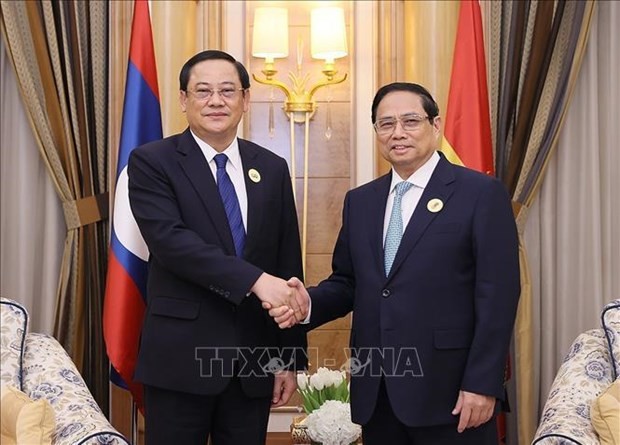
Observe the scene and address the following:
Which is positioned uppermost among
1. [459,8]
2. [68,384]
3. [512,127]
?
[459,8]

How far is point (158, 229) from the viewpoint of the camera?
252cm

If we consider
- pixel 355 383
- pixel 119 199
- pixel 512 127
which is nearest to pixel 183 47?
pixel 119 199

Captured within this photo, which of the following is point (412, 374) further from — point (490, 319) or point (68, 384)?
point (68, 384)

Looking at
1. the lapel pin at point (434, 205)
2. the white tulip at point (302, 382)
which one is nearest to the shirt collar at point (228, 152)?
the lapel pin at point (434, 205)

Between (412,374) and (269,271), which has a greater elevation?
(269,271)

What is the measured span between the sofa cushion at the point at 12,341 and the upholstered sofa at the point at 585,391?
1687 mm

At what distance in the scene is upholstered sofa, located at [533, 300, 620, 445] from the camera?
2.62 metres

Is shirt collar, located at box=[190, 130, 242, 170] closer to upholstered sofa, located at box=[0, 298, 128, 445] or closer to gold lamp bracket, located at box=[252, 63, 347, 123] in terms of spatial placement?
upholstered sofa, located at box=[0, 298, 128, 445]

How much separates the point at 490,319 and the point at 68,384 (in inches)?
57.1

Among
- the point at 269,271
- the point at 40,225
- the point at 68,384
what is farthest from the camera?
the point at 40,225

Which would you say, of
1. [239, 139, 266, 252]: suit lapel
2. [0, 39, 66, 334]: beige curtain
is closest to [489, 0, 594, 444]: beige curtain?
[239, 139, 266, 252]: suit lapel

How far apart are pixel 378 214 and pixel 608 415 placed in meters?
0.95

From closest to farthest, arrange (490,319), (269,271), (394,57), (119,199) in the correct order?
1. (490,319)
2. (269,271)
3. (119,199)
4. (394,57)

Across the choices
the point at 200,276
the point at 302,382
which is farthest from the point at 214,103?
the point at 302,382
